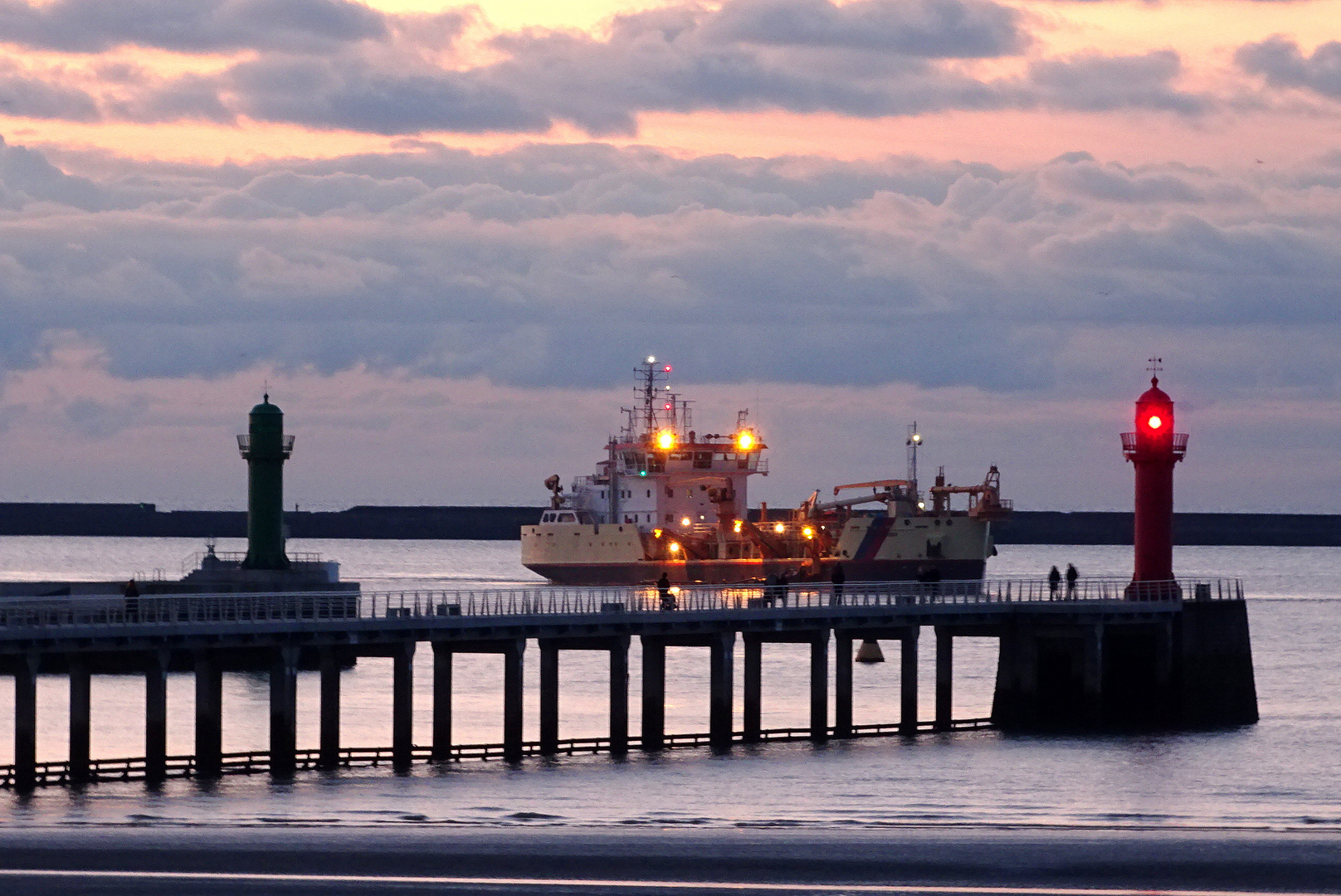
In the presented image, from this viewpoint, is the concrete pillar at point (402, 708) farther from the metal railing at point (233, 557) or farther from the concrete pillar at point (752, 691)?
the metal railing at point (233, 557)

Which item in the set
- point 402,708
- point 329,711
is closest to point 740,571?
point 402,708

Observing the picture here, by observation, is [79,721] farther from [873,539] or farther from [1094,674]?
[873,539]

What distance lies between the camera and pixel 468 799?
134 feet

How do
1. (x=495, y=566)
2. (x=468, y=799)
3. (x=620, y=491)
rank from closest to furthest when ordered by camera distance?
(x=468, y=799) → (x=620, y=491) → (x=495, y=566)

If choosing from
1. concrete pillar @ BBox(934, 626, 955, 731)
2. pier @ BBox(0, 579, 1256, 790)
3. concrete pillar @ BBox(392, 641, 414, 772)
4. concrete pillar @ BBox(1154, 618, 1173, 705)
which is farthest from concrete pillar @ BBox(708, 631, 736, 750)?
concrete pillar @ BBox(1154, 618, 1173, 705)

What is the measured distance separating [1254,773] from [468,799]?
61.8ft

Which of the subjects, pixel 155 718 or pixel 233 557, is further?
pixel 233 557

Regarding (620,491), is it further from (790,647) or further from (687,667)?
(687,667)

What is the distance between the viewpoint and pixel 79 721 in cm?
4344

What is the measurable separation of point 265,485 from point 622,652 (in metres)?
22.2

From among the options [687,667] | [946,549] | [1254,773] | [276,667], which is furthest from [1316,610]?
[276,667]

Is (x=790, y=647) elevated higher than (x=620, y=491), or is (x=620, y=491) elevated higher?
(x=620, y=491)

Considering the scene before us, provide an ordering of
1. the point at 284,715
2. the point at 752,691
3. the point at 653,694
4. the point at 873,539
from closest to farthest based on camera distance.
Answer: the point at 284,715 → the point at 653,694 → the point at 752,691 → the point at 873,539

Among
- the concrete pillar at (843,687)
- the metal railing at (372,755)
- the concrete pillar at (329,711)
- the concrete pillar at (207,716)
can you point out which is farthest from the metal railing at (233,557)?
the concrete pillar at (207,716)
